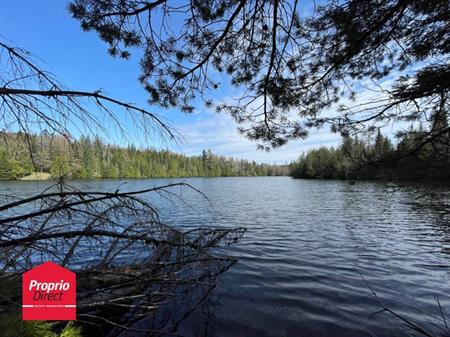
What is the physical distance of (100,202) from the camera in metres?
2.58

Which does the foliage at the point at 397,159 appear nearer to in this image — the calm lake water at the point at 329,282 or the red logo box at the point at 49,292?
the calm lake water at the point at 329,282

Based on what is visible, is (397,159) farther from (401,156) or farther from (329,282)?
(329,282)

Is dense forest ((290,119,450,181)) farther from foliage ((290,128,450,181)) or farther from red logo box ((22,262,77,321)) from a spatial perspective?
red logo box ((22,262,77,321))

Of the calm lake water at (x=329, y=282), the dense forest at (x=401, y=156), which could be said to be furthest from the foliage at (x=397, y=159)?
the calm lake water at (x=329, y=282)

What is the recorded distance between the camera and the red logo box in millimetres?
1781

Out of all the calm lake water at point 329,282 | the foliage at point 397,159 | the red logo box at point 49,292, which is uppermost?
the foliage at point 397,159

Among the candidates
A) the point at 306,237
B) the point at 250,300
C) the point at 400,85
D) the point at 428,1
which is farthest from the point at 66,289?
the point at 306,237

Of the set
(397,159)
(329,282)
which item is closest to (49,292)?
(397,159)

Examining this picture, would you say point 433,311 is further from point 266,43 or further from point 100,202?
point 100,202

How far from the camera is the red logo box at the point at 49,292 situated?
1781 millimetres

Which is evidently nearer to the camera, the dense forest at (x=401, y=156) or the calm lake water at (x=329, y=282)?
the dense forest at (x=401, y=156)

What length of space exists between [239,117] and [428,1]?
2977 millimetres

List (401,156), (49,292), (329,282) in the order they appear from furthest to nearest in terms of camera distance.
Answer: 1. (329,282)
2. (401,156)
3. (49,292)

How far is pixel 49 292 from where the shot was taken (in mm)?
1937
